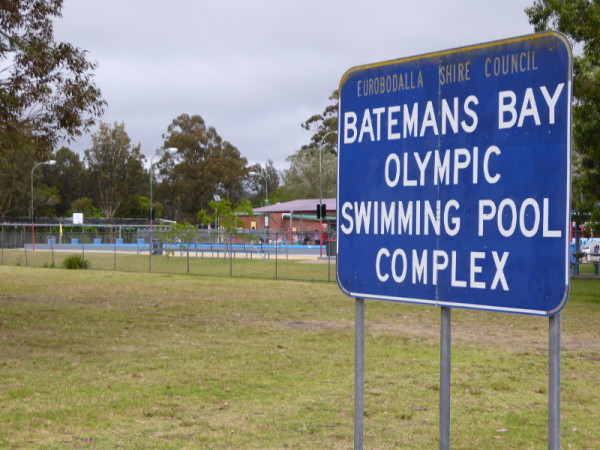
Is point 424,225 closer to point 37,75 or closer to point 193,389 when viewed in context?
point 193,389

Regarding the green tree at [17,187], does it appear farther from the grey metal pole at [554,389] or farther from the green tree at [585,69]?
the grey metal pole at [554,389]

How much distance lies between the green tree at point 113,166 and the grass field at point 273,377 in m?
78.5

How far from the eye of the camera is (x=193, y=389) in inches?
345

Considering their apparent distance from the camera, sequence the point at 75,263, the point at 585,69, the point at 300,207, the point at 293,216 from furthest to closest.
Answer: the point at 293,216 → the point at 300,207 → the point at 75,263 → the point at 585,69

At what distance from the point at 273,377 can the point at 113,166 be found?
289 feet

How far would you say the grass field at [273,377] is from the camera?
6.91 meters

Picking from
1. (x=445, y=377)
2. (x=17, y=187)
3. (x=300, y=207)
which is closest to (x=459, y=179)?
(x=445, y=377)

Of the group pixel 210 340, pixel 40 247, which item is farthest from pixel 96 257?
pixel 210 340

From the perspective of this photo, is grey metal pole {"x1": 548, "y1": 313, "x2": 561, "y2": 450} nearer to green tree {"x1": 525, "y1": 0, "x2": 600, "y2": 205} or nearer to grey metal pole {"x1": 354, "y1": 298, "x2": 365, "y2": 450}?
grey metal pole {"x1": 354, "y1": 298, "x2": 365, "y2": 450}

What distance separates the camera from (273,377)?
31.0 ft

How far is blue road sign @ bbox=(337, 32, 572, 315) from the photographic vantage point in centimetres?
311

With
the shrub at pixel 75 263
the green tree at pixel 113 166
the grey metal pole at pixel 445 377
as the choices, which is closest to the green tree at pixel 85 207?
the green tree at pixel 113 166

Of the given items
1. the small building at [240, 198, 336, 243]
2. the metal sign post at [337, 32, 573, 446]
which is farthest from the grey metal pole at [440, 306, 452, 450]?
the small building at [240, 198, 336, 243]

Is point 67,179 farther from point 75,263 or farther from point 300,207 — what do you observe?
point 75,263
